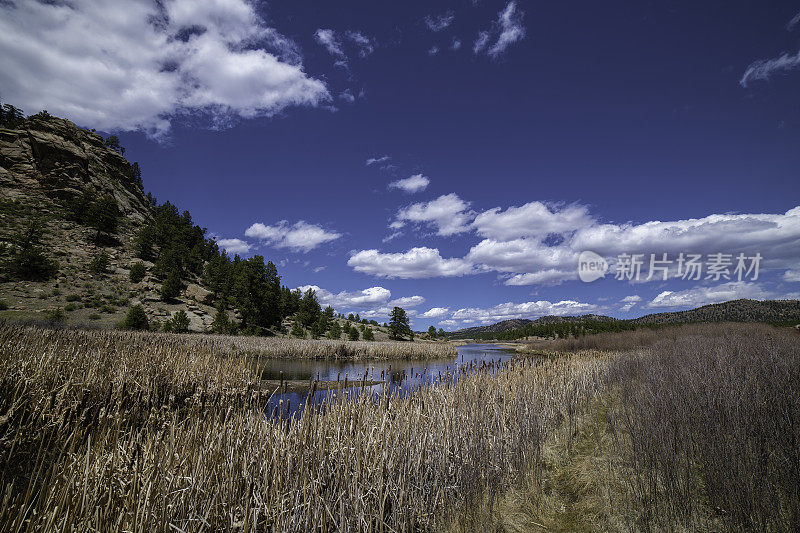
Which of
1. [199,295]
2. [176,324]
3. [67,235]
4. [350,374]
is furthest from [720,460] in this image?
[67,235]

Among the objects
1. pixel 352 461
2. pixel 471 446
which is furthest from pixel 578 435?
pixel 352 461

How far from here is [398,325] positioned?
90750 mm

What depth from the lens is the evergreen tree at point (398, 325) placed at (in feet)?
297

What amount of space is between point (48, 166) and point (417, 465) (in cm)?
12026

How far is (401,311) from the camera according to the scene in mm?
91938

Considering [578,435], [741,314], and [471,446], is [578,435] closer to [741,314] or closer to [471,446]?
[471,446]

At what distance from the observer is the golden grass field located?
3479 mm

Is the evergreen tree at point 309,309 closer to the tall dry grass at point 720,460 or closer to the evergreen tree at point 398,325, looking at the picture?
the evergreen tree at point 398,325

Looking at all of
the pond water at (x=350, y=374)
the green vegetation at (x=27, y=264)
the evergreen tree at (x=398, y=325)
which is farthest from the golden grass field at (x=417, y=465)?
the evergreen tree at (x=398, y=325)

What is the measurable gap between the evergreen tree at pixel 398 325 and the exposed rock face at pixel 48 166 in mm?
83873

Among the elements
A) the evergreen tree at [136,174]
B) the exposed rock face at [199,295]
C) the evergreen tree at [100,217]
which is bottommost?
Result: the exposed rock face at [199,295]

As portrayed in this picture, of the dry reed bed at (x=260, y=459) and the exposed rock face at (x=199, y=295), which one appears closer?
the dry reed bed at (x=260, y=459)

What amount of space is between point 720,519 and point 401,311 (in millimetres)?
88580

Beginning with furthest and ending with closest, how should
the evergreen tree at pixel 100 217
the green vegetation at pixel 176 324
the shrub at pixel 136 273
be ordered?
the evergreen tree at pixel 100 217
the shrub at pixel 136 273
the green vegetation at pixel 176 324
